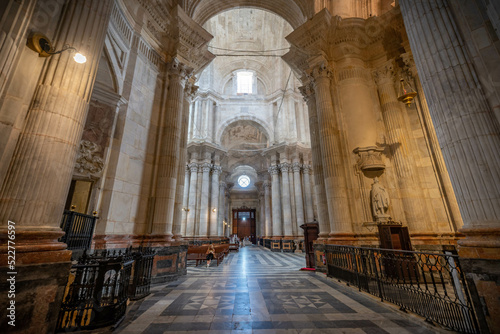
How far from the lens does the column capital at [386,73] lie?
316 inches

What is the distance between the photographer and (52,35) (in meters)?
3.42

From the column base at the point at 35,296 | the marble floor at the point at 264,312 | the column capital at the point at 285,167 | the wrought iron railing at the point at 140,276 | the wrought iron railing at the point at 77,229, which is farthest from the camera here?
the column capital at the point at 285,167

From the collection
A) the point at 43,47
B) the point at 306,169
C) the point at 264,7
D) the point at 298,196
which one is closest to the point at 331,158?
the point at 43,47

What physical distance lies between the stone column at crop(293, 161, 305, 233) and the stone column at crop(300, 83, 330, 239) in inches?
375

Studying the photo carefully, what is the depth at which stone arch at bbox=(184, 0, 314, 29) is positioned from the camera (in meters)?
9.91

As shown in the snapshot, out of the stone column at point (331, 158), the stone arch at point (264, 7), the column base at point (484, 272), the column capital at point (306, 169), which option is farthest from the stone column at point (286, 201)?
the column base at point (484, 272)

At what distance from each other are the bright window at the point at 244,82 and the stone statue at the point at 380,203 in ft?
59.1

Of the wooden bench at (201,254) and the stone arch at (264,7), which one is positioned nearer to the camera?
the wooden bench at (201,254)

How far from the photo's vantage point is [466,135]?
10.0ft

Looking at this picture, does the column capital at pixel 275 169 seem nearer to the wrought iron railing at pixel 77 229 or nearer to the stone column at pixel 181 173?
the stone column at pixel 181 173

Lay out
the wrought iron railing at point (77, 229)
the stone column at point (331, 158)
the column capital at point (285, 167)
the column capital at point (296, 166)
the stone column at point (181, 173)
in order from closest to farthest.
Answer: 1. the wrought iron railing at point (77, 229)
2. the stone column at point (331, 158)
3. the stone column at point (181, 173)
4. the column capital at point (296, 166)
5. the column capital at point (285, 167)

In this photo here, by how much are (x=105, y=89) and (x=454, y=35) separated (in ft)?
25.9

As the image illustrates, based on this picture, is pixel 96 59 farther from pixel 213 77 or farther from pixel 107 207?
pixel 213 77

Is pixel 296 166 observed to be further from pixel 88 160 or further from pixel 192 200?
pixel 88 160
